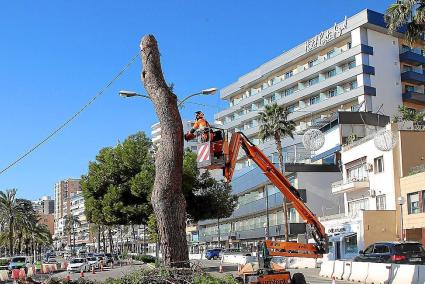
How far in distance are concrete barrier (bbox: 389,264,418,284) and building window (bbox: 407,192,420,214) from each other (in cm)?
1901

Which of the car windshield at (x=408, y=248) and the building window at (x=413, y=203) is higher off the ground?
the building window at (x=413, y=203)

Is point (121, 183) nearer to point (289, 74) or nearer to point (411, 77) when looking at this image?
point (411, 77)

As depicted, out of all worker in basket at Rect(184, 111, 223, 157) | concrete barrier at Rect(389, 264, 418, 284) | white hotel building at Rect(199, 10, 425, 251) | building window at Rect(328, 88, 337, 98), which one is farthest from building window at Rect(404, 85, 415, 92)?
worker in basket at Rect(184, 111, 223, 157)

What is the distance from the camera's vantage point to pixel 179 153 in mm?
11266

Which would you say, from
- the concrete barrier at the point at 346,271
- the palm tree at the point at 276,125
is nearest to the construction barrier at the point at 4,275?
the concrete barrier at the point at 346,271

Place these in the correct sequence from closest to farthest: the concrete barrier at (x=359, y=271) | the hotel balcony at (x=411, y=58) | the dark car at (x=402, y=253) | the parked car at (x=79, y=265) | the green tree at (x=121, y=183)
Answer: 1. the dark car at (x=402, y=253)
2. the concrete barrier at (x=359, y=271)
3. the green tree at (x=121, y=183)
4. the parked car at (x=79, y=265)
5. the hotel balcony at (x=411, y=58)

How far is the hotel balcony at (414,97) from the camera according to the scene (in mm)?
83000

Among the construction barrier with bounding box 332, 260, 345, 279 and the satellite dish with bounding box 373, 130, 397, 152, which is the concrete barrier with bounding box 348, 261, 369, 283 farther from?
the satellite dish with bounding box 373, 130, 397, 152

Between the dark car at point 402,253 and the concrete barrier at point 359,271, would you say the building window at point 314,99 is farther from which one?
the dark car at point 402,253

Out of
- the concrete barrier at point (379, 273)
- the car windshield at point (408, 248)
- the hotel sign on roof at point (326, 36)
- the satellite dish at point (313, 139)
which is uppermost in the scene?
the hotel sign on roof at point (326, 36)

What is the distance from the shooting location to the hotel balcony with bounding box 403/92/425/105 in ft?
272

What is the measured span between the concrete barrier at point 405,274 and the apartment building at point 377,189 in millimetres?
19579

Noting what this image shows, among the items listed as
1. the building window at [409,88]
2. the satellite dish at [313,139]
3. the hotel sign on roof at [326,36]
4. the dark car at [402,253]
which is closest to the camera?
the dark car at [402,253]

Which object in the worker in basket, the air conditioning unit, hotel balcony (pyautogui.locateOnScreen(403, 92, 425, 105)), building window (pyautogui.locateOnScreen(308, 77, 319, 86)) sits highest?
building window (pyautogui.locateOnScreen(308, 77, 319, 86))
